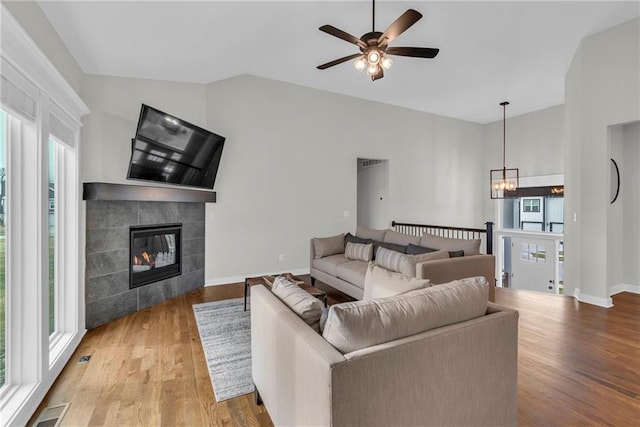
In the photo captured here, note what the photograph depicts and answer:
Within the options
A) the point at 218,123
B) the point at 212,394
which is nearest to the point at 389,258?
the point at 212,394

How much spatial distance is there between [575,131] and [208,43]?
4.79 metres

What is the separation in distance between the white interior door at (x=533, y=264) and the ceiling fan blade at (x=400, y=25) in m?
5.90

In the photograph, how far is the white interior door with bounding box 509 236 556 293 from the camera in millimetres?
6328

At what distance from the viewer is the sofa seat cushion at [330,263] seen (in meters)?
4.06

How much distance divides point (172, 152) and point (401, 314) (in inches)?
138

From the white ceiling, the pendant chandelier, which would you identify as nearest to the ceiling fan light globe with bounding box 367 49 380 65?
the white ceiling

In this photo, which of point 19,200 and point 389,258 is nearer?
point 19,200

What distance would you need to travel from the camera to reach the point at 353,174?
6023 mm

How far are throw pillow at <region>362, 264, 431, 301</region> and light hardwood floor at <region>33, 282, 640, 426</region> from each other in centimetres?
60

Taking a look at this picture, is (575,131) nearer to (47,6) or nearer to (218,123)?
(218,123)

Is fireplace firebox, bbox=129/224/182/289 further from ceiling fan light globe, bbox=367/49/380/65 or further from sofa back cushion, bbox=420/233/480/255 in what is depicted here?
sofa back cushion, bbox=420/233/480/255

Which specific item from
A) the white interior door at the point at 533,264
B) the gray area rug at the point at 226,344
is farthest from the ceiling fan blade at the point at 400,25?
the white interior door at the point at 533,264

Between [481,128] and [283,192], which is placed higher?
→ [481,128]

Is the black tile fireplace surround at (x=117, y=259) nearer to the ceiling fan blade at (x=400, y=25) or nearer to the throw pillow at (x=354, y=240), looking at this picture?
the throw pillow at (x=354, y=240)
